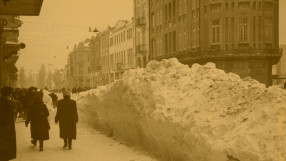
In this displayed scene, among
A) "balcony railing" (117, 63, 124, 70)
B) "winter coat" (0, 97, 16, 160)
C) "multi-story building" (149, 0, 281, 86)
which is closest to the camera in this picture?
"winter coat" (0, 97, 16, 160)

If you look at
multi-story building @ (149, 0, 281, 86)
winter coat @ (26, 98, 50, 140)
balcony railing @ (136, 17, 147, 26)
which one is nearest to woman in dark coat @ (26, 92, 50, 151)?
winter coat @ (26, 98, 50, 140)

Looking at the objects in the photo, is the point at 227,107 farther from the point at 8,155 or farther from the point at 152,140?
the point at 8,155

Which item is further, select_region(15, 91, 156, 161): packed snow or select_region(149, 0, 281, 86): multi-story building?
select_region(149, 0, 281, 86): multi-story building

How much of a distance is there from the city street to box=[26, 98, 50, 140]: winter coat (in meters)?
0.42

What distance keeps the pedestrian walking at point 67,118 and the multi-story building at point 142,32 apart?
3479 centimetres

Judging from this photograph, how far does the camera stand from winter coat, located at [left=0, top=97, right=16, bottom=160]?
7555 mm

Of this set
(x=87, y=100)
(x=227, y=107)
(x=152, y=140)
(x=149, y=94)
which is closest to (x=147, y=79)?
(x=149, y=94)

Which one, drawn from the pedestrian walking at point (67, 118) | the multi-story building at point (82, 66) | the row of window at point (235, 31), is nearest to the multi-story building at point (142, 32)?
the row of window at point (235, 31)

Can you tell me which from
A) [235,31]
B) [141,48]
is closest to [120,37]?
[141,48]

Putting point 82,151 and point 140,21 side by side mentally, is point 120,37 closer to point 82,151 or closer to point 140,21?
point 140,21

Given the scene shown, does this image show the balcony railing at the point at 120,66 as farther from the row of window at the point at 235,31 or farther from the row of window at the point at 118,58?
the row of window at the point at 235,31

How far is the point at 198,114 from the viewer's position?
8148 mm

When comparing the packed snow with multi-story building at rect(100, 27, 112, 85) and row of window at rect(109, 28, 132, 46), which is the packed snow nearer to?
row of window at rect(109, 28, 132, 46)

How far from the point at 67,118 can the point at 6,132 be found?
349cm
